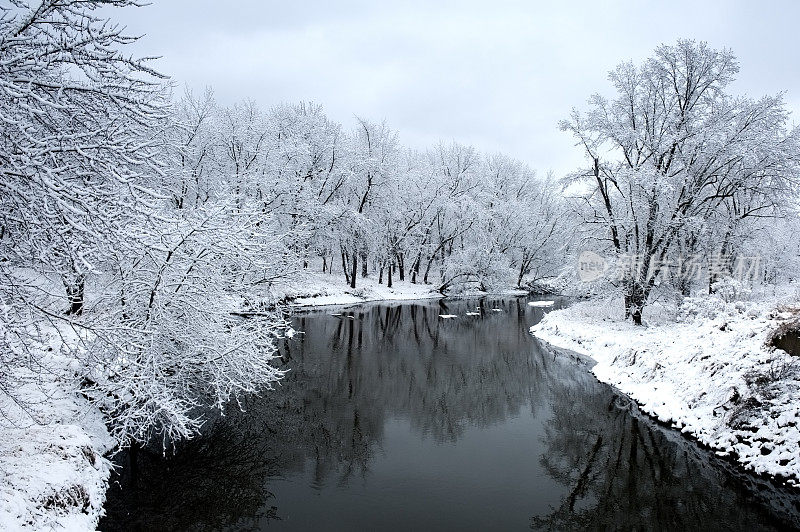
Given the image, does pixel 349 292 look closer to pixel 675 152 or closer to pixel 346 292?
pixel 346 292

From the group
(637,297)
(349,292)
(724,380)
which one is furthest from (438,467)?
(349,292)

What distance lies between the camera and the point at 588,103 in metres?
25.1

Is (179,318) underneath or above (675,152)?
underneath

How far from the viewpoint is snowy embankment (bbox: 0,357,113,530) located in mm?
6820

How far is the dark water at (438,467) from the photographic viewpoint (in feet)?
28.5

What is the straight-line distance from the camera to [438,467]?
10.8 metres

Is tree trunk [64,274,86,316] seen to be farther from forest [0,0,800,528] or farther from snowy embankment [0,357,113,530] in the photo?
snowy embankment [0,357,113,530]

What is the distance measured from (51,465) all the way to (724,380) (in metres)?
14.6

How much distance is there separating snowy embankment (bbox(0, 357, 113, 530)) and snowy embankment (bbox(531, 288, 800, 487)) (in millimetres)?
12965

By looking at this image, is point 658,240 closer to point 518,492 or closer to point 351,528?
point 518,492

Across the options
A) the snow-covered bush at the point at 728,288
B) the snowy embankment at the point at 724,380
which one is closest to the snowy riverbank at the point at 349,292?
the snowy embankment at the point at 724,380

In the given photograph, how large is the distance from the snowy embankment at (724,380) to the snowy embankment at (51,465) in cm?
1296

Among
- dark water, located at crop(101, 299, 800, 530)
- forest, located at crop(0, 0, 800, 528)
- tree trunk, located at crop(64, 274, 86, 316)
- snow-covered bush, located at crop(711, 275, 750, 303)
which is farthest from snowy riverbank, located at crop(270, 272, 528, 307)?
snow-covered bush, located at crop(711, 275, 750, 303)

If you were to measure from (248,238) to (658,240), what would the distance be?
1948 cm
